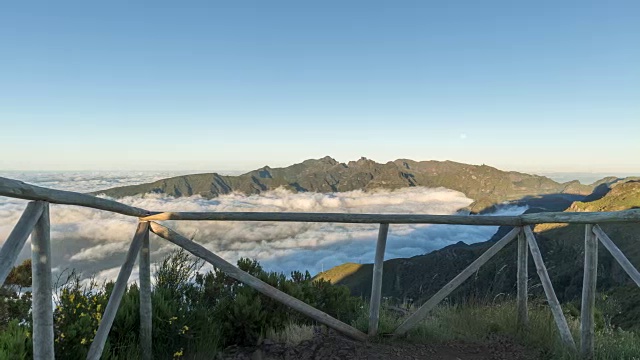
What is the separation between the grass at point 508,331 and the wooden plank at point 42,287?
3.39 m

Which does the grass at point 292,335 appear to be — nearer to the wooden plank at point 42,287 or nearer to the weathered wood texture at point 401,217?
the weathered wood texture at point 401,217

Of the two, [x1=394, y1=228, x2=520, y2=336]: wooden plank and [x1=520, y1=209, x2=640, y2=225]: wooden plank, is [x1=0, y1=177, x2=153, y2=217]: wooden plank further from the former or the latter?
[x1=520, y1=209, x2=640, y2=225]: wooden plank

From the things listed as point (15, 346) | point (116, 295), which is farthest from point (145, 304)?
point (15, 346)

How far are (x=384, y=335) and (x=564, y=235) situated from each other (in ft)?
418

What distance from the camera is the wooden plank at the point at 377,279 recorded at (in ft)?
15.6

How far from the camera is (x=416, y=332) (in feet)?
16.5

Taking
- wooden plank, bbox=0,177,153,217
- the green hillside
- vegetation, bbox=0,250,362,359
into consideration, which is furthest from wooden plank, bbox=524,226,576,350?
the green hillside

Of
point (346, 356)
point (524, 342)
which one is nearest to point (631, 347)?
point (524, 342)

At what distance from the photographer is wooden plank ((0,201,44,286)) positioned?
227 centimetres

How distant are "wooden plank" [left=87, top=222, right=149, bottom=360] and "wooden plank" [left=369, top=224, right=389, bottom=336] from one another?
247 cm

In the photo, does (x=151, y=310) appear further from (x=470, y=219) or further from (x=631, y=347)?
(x=631, y=347)

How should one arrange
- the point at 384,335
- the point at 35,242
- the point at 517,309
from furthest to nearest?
the point at 517,309
the point at 384,335
the point at 35,242

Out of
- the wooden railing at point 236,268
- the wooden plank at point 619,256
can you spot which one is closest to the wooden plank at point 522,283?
the wooden railing at point 236,268

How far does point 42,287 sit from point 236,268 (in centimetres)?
184
